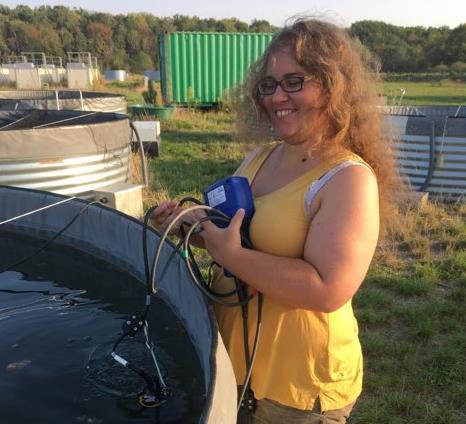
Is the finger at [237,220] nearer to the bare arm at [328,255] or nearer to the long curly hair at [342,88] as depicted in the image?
the bare arm at [328,255]

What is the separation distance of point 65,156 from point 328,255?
4447 mm

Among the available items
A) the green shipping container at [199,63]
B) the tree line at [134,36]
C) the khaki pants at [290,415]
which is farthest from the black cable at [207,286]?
the tree line at [134,36]

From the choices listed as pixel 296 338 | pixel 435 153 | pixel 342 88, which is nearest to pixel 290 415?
pixel 296 338

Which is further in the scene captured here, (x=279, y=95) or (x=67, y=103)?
(x=67, y=103)

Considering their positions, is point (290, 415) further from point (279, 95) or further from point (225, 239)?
point (279, 95)

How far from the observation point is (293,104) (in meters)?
1.49

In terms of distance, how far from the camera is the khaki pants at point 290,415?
1.52 meters

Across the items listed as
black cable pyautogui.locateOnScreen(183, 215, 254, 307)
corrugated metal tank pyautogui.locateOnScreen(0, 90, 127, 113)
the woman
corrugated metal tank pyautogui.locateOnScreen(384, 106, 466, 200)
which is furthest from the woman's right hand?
corrugated metal tank pyautogui.locateOnScreen(0, 90, 127, 113)

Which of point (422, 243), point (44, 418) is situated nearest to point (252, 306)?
point (44, 418)

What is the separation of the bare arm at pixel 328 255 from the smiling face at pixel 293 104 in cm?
22

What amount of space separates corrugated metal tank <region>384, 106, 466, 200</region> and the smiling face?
5.49 meters

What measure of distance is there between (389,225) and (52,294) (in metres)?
2.19

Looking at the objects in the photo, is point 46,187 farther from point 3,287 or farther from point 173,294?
point 173,294

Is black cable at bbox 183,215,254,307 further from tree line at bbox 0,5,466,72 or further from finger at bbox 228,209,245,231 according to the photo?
tree line at bbox 0,5,466,72
